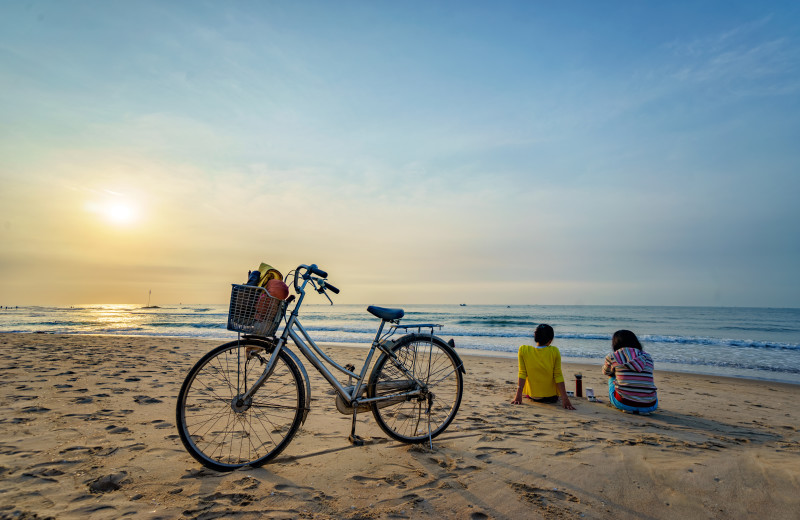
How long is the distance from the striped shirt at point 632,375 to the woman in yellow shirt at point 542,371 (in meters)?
0.68

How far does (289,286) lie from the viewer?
11.3 feet

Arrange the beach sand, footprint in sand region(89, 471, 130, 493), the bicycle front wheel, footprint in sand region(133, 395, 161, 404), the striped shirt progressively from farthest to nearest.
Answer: footprint in sand region(133, 395, 161, 404), the striped shirt, the bicycle front wheel, footprint in sand region(89, 471, 130, 493), the beach sand

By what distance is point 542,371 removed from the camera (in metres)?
5.82

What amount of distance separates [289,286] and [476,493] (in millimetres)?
2194

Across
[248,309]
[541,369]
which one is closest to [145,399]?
[248,309]

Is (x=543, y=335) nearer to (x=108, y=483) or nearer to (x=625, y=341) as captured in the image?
(x=625, y=341)

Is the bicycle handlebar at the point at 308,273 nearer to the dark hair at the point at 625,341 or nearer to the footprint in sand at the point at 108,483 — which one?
the footprint in sand at the point at 108,483

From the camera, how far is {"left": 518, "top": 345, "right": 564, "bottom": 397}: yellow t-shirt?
567 centimetres

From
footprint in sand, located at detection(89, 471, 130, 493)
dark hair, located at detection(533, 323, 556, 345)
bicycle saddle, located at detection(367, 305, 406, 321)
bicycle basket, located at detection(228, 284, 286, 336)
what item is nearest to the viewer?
footprint in sand, located at detection(89, 471, 130, 493)

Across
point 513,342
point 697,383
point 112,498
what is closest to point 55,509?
point 112,498

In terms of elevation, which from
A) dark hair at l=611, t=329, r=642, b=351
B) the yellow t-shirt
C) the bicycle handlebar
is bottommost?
the yellow t-shirt

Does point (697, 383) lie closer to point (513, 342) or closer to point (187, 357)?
point (513, 342)

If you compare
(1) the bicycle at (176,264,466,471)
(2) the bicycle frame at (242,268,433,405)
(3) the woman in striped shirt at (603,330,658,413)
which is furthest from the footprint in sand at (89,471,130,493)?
(3) the woman in striped shirt at (603,330,658,413)

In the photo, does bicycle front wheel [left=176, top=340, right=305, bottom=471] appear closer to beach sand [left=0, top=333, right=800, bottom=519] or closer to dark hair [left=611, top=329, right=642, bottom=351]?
beach sand [left=0, top=333, right=800, bottom=519]
